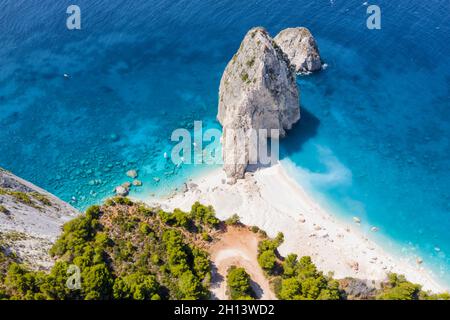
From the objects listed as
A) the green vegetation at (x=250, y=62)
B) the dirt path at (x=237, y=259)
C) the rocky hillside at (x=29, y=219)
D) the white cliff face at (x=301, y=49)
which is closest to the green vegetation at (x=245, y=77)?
the green vegetation at (x=250, y=62)

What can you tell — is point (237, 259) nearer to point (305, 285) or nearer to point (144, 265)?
point (305, 285)

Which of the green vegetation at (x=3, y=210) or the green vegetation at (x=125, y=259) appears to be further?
the green vegetation at (x=3, y=210)

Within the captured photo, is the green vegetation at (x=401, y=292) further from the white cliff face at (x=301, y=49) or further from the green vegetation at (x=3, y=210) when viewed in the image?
the white cliff face at (x=301, y=49)

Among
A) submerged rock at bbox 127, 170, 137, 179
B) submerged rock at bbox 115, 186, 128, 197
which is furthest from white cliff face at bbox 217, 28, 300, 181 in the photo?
submerged rock at bbox 115, 186, 128, 197

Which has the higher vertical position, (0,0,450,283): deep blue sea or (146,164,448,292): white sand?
(0,0,450,283): deep blue sea

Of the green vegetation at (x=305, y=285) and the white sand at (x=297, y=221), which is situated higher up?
the white sand at (x=297, y=221)

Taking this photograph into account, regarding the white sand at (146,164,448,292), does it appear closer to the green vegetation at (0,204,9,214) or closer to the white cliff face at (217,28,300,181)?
the white cliff face at (217,28,300,181)
